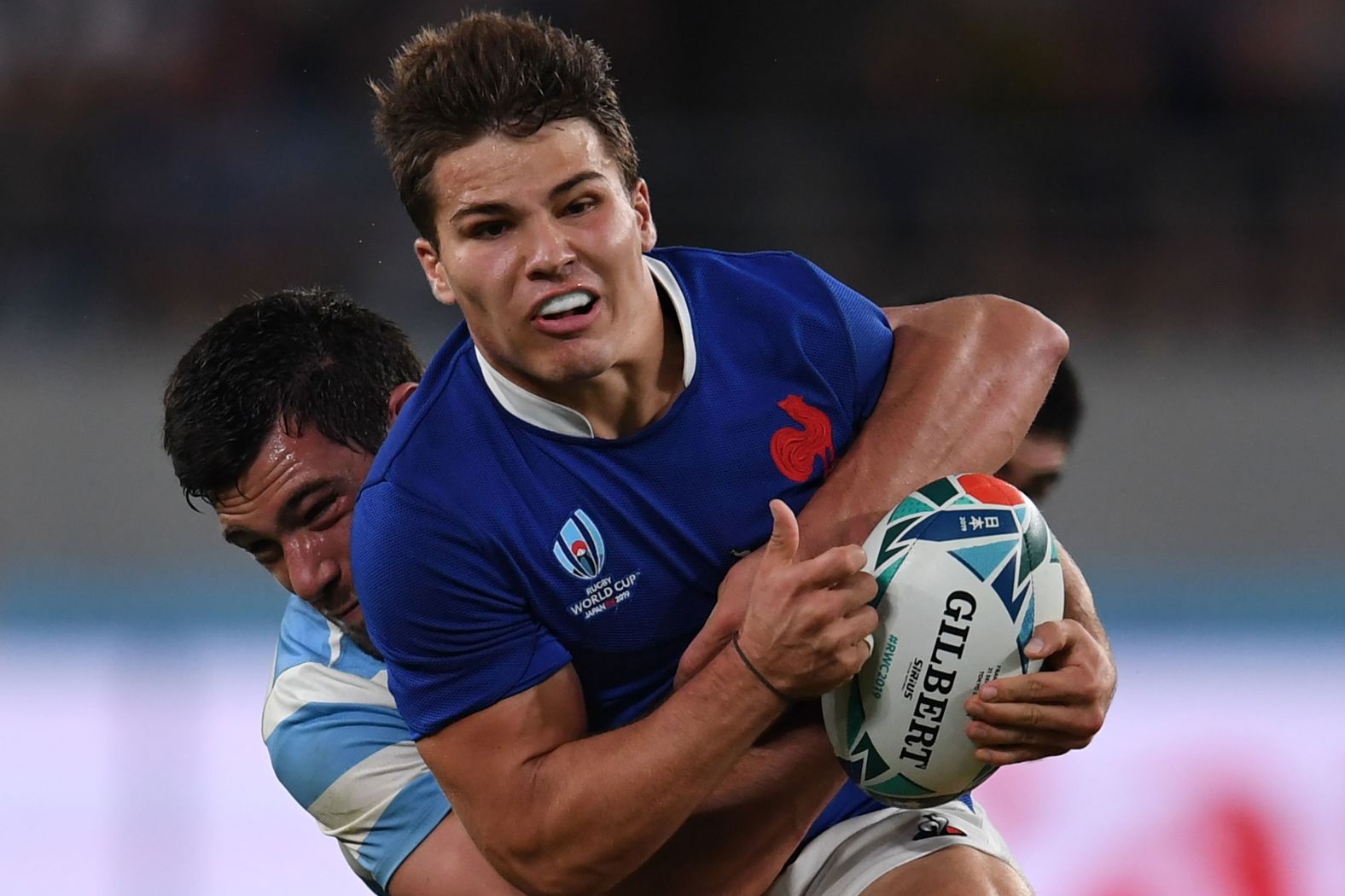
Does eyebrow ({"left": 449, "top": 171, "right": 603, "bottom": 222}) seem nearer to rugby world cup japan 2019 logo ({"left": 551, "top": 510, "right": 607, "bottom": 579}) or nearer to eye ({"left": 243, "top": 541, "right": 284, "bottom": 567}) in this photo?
rugby world cup japan 2019 logo ({"left": 551, "top": 510, "right": 607, "bottom": 579})

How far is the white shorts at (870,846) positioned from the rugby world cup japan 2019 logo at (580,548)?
0.68 m

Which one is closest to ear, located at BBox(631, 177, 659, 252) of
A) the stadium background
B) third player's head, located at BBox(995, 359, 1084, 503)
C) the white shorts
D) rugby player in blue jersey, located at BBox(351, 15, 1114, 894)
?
rugby player in blue jersey, located at BBox(351, 15, 1114, 894)

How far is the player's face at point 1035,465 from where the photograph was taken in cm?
371

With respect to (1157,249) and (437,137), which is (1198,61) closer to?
(1157,249)

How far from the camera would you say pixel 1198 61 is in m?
8.28

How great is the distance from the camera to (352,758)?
3129mm

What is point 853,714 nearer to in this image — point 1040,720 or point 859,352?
point 1040,720

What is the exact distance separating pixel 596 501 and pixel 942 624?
1.82ft

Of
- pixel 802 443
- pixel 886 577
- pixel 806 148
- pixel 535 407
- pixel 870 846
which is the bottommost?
pixel 870 846

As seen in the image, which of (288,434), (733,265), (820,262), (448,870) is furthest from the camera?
(820,262)

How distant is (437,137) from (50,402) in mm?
4952

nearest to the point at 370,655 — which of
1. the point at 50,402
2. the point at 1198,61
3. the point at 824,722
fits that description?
the point at 824,722

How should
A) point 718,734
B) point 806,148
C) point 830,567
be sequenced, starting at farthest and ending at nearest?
point 806,148
point 718,734
point 830,567

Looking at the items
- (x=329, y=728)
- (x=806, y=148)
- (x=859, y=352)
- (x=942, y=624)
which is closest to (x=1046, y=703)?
(x=942, y=624)
